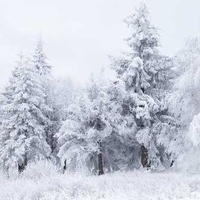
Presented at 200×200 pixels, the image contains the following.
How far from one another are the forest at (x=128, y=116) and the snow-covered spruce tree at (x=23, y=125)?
8cm

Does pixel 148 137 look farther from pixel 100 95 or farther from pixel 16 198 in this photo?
pixel 16 198

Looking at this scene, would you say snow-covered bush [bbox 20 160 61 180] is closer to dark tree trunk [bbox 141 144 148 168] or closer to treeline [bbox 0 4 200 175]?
treeline [bbox 0 4 200 175]

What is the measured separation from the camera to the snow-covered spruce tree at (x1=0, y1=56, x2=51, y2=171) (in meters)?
27.5

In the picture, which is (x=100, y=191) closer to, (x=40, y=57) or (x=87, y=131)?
(x=87, y=131)

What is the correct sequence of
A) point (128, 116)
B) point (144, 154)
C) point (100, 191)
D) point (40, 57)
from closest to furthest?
1. point (100, 191)
2. point (128, 116)
3. point (144, 154)
4. point (40, 57)

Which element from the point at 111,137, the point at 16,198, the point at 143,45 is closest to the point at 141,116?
the point at 111,137

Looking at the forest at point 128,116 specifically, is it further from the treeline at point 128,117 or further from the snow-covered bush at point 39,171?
the snow-covered bush at point 39,171

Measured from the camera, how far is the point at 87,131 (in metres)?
24.1

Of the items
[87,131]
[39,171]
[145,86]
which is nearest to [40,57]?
[87,131]

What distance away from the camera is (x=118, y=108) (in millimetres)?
23344

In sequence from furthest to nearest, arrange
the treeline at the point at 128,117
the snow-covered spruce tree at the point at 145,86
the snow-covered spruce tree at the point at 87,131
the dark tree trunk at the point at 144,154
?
the snow-covered spruce tree at the point at 87,131, the dark tree trunk at the point at 144,154, the snow-covered spruce tree at the point at 145,86, the treeline at the point at 128,117

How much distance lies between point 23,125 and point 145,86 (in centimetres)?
1098

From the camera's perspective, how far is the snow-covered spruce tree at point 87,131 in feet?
78.6

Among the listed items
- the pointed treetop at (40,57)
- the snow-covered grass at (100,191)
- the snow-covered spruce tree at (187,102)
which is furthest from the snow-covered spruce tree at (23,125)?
the snow-covered grass at (100,191)
